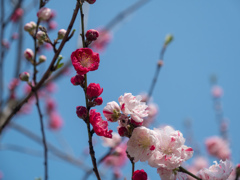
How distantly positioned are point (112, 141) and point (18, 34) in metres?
1.82

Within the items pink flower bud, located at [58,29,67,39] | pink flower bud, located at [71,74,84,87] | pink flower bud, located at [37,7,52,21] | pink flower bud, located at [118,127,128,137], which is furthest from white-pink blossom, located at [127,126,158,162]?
pink flower bud, located at [37,7,52,21]

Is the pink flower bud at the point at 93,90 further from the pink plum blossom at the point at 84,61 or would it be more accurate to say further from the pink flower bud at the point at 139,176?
the pink flower bud at the point at 139,176

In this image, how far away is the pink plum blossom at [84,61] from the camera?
2.68 feet

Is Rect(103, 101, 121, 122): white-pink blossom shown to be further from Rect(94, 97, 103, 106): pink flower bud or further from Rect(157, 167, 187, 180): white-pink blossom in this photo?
Rect(157, 167, 187, 180): white-pink blossom

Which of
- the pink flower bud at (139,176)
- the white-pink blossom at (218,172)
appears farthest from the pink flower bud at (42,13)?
the white-pink blossom at (218,172)

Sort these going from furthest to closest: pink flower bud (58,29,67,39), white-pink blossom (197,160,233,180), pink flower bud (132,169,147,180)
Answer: pink flower bud (58,29,67,39), white-pink blossom (197,160,233,180), pink flower bud (132,169,147,180)

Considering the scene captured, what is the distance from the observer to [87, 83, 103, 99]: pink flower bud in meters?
0.83

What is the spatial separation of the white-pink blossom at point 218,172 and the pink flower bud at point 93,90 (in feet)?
1.81

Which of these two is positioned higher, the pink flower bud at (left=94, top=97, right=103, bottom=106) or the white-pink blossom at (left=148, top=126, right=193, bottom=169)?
the pink flower bud at (left=94, top=97, right=103, bottom=106)

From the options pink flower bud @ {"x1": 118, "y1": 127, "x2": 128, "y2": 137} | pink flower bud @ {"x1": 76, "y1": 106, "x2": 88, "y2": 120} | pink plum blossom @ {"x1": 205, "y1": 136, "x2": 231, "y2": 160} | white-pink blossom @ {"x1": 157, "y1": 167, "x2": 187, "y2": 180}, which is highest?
pink plum blossom @ {"x1": 205, "y1": 136, "x2": 231, "y2": 160}

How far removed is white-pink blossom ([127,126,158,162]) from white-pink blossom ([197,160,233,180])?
26 centimetres

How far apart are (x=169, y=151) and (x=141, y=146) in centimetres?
13

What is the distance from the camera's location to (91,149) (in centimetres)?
78

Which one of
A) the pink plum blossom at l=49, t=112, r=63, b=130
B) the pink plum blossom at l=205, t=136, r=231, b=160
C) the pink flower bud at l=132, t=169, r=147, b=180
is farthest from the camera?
the pink plum blossom at l=49, t=112, r=63, b=130
